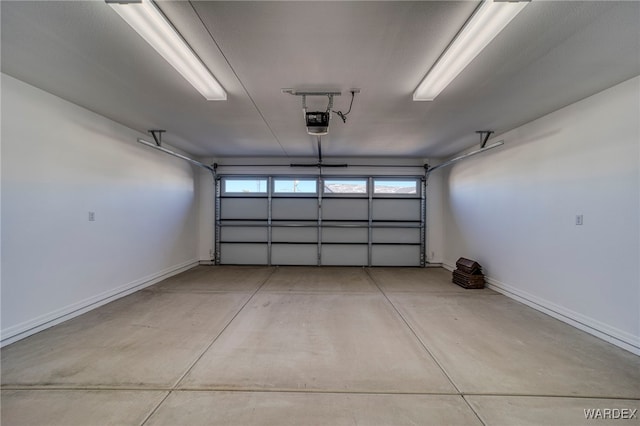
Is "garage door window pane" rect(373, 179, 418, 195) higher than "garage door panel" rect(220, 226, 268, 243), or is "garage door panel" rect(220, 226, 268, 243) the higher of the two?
"garage door window pane" rect(373, 179, 418, 195)

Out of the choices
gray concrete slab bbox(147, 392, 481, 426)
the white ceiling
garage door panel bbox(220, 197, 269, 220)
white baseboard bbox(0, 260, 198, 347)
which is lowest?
gray concrete slab bbox(147, 392, 481, 426)

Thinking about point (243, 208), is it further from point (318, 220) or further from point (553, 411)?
point (553, 411)

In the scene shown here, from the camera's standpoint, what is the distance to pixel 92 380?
5.85ft

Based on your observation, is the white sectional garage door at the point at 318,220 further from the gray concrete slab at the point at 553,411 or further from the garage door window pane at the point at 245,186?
the gray concrete slab at the point at 553,411

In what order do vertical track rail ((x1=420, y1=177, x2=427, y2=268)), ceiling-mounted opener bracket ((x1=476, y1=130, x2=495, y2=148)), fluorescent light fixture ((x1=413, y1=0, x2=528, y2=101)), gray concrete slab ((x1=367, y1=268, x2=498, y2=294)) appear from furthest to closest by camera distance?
vertical track rail ((x1=420, y1=177, x2=427, y2=268)), gray concrete slab ((x1=367, y1=268, x2=498, y2=294)), ceiling-mounted opener bracket ((x1=476, y1=130, x2=495, y2=148)), fluorescent light fixture ((x1=413, y1=0, x2=528, y2=101))

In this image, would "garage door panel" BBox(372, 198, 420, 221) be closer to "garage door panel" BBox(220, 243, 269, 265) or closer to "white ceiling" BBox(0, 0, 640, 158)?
"white ceiling" BBox(0, 0, 640, 158)

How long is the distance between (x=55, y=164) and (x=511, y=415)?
4.56 meters

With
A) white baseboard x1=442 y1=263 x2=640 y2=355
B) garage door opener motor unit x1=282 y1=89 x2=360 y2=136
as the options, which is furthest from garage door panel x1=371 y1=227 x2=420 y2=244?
garage door opener motor unit x1=282 y1=89 x2=360 y2=136

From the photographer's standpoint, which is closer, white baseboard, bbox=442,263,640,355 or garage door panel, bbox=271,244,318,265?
white baseboard, bbox=442,263,640,355

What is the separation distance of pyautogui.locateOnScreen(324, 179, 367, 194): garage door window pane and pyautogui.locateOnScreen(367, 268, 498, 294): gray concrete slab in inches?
74.5

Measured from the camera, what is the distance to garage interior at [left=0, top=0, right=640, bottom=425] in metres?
1.57

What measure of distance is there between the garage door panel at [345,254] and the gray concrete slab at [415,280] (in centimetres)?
38

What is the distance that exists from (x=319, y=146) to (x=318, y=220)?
1894 millimetres

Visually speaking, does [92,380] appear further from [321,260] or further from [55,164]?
[321,260]
